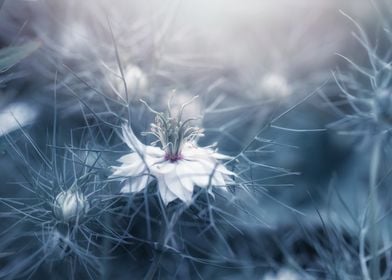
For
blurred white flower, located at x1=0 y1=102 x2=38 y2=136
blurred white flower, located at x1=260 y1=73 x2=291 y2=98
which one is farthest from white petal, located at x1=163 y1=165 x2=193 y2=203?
blurred white flower, located at x1=260 y1=73 x2=291 y2=98

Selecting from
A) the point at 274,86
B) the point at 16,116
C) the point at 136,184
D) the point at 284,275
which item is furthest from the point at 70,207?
the point at 274,86

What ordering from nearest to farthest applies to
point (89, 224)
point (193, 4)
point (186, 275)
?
point (89, 224)
point (186, 275)
point (193, 4)

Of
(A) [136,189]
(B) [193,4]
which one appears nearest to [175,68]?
(B) [193,4]

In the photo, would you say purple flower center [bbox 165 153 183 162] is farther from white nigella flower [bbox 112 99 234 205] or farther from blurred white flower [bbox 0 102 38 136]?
blurred white flower [bbox 0 102 38 136]

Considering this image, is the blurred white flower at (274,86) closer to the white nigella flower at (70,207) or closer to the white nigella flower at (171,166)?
the white nigella flower at (171,166)

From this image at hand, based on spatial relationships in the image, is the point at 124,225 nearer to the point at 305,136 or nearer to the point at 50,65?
the point at 50,65

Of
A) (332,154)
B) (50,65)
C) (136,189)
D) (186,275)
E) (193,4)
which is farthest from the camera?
(332,154)
